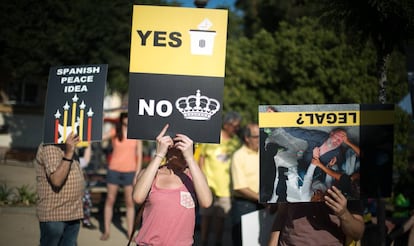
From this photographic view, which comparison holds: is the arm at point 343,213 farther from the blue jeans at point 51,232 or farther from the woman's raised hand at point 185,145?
the blue jeans at point 51,232

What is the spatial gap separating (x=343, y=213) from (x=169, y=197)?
48.6 inches

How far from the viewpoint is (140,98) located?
3.39 metres

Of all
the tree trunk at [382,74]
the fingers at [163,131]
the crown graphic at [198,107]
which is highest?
the tree trunk at [382,74]

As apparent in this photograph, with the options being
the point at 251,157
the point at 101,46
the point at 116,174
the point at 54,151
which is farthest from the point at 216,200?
the point at 101,46

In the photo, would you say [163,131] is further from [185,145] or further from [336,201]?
[336,201]

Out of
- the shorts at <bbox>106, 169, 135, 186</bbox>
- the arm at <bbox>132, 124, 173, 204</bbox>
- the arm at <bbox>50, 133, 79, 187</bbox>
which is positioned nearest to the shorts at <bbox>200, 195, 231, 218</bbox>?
the shorts at <bbox>106, 169, 135, 186</bbox>

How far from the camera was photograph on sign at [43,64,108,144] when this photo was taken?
389cm

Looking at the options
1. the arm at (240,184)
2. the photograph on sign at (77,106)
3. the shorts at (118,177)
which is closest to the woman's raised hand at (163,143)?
the photograph on sign at (77,106)

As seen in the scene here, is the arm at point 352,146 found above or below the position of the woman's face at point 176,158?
above

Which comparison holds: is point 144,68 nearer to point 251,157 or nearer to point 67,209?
point 67,209

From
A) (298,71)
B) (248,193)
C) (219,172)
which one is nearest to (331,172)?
(248,193)

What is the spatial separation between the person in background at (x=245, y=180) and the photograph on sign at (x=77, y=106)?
199 cm

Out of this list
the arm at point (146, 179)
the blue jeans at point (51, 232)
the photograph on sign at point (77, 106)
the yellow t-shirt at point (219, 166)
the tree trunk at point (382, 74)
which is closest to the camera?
the arm at point (146, 179)

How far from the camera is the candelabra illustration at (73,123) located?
3887 millimetres
